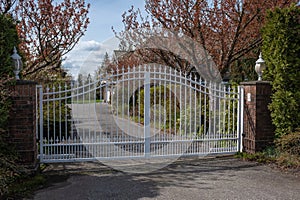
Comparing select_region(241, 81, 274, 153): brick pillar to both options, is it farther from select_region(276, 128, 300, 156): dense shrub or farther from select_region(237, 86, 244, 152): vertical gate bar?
select_region(276, 128, 300, 156): dense shrub

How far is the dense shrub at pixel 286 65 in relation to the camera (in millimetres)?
5277

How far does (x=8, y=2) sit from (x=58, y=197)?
535cm

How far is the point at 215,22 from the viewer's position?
7973 millimetres

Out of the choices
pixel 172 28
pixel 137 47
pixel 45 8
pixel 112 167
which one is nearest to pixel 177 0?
pixel 172 28

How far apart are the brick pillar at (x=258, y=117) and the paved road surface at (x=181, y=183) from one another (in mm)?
582

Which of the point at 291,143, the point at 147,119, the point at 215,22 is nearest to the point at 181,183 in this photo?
the point at 147,119

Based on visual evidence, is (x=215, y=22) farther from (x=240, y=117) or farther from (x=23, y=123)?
(x=23, y=123)

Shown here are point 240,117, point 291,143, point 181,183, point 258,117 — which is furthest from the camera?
point 240,117

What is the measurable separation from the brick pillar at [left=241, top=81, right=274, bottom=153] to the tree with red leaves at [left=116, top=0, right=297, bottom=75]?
2.47m

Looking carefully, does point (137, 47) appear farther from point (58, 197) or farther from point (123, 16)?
point (58, 197)

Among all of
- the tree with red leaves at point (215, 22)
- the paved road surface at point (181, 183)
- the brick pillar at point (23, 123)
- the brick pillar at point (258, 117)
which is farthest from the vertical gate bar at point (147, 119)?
the tree with red leaves at point (215, 22)

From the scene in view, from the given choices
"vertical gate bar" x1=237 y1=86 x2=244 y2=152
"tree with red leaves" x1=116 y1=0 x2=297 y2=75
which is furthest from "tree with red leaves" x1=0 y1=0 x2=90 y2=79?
"vertical gate bar" x1=237 y1=86 x2=244 y2=152

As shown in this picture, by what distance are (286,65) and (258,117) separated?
1.19 metres

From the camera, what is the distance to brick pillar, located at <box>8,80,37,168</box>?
14.8 feet
